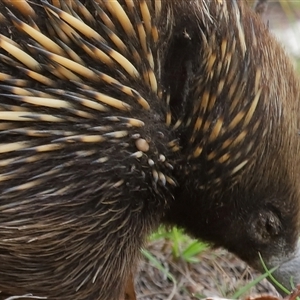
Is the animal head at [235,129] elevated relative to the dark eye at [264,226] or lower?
elevated

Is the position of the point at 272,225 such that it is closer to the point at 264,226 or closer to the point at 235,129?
the point at 264,226

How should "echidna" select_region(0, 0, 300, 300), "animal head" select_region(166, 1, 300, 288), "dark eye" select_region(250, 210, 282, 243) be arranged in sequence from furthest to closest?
"dark eye" select_region(250, 210, 282, 243) < "animal head" select_region(166, 1, 300, 288) < "echidna" select_region(0, 0, 300, 300)

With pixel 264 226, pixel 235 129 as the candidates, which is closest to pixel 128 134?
pixel 235 129

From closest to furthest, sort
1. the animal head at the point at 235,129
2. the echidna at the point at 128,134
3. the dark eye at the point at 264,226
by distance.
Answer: the echidna at the point at 128,134
the animal head at the point at 235,129
the dark eye at the point at 264,226

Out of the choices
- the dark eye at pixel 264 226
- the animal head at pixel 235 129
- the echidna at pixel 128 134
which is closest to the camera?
the echidna at pixel 128 134

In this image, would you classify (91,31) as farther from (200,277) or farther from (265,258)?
(200,277)

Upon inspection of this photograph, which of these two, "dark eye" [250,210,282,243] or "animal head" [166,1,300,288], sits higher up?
"animal head" [166,1,300,288]

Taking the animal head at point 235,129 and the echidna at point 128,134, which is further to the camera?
the animal head at point 235,129

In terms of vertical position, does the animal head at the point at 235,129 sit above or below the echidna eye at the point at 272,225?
above

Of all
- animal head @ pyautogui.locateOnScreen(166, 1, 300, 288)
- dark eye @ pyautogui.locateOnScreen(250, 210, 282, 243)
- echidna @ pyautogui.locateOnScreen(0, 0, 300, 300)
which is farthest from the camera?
dark eye @ pyautogui.locateOnScreen(250, 210, 282, 243)
